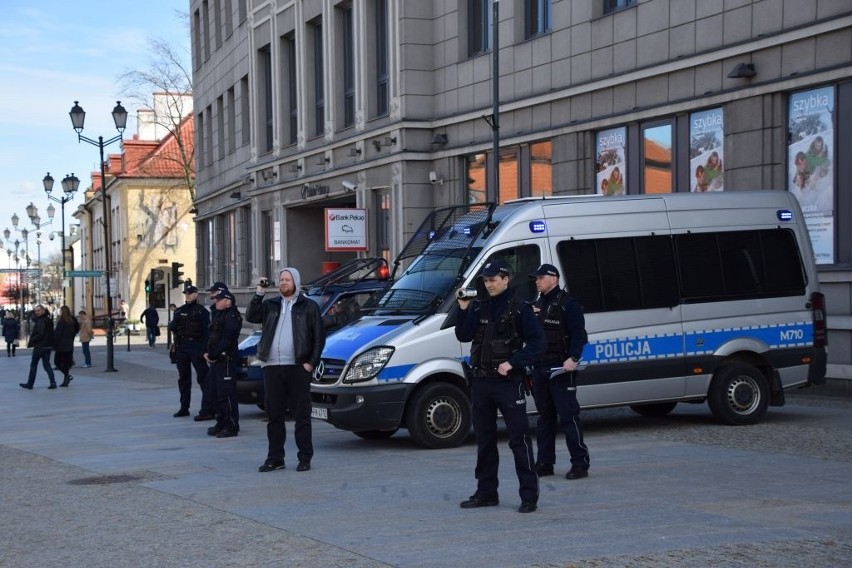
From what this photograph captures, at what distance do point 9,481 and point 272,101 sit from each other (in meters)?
27.7

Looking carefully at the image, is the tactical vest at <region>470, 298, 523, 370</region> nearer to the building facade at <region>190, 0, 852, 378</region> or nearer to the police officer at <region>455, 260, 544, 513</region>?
the police officer at <region>455, 260, 544, 513</region>

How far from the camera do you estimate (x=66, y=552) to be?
781cm

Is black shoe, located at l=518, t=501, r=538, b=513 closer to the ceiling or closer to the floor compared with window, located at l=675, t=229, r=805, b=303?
closer to the floor

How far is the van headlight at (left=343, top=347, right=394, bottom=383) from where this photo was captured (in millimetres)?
12406

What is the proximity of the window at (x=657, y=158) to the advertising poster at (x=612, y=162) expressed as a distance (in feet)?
1.70

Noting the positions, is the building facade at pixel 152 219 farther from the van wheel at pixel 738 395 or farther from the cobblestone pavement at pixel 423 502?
the van wheel at pixel 738 395

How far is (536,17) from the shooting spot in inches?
979

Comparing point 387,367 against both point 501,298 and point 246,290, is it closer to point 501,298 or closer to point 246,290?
point 501,298

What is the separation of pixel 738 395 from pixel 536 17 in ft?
41.8

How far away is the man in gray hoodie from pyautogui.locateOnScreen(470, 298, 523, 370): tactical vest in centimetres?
271

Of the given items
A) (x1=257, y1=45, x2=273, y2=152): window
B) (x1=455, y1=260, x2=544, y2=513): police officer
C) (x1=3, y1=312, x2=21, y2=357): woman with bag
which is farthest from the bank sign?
(x1=455, y1=260, x2=544, y2=513): police officer

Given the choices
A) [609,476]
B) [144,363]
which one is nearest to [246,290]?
[144,363]

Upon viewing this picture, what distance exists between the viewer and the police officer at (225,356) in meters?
14.4

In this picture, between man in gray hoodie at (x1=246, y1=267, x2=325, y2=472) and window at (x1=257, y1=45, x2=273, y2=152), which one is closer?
man in gray hoodie at (x1=246, y1=267, x2=325, y2=472)
